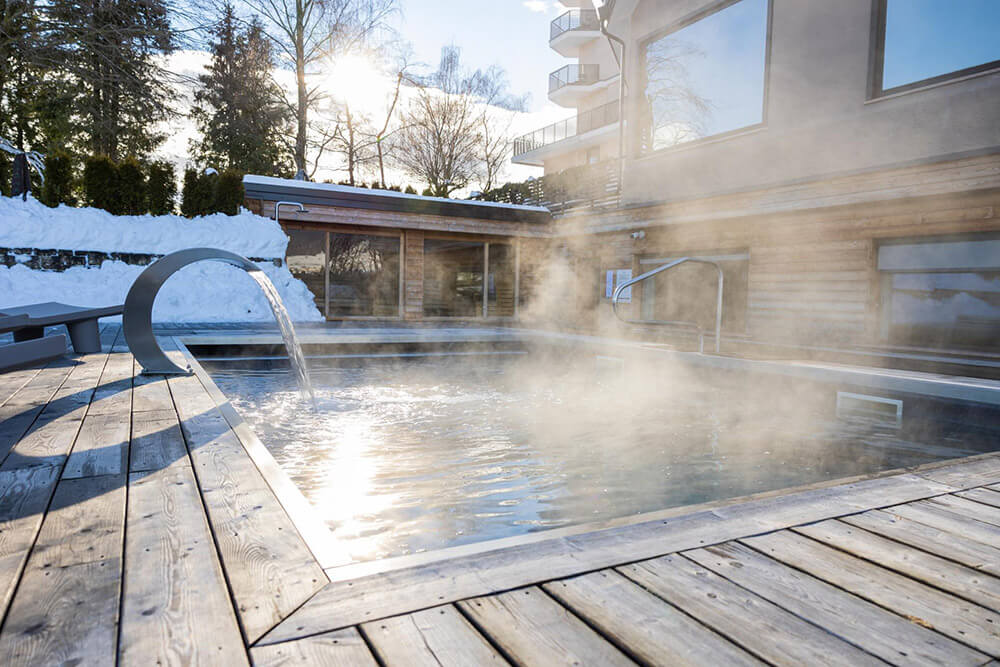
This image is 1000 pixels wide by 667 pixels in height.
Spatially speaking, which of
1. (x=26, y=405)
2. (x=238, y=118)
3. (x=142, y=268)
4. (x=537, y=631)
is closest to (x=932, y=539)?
(x=537, y=631)

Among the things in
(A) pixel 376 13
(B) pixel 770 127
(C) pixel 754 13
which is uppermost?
(A) pixel 376 13

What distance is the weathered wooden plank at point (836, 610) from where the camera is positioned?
1077 mm

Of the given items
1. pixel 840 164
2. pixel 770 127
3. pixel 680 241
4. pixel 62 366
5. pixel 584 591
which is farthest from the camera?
pixel 680 241

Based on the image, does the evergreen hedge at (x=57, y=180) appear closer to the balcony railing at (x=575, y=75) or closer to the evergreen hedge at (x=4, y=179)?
the evergreen hedge at (x=4, y=179)

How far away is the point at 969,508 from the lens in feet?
6.03

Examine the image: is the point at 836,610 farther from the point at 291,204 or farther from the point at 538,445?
the point at 291,204

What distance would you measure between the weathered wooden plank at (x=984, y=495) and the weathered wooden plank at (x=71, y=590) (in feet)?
7.98

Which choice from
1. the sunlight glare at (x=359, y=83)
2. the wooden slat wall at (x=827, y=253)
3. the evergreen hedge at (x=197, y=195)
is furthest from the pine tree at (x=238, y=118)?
the wooden slat wall at (x=827, y=253)

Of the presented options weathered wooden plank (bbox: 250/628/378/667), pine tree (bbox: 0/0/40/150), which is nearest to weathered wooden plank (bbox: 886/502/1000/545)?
weathered wooden plank (bbox: 250/628/378/667)

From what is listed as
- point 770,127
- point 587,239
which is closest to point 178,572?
point 770,127

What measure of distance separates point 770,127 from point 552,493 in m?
6.40

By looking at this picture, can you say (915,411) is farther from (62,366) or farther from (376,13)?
(376,13)

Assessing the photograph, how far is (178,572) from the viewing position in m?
1.25

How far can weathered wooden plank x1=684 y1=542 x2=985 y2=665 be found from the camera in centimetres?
108
